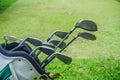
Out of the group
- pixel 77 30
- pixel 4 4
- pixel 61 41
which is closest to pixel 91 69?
pixel 61 41

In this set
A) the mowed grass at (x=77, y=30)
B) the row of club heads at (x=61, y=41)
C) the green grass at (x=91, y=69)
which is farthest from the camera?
the mowed grass at (x=77, y=30)

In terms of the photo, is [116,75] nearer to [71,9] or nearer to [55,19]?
[55,19]

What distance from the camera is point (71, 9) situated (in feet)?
39.7

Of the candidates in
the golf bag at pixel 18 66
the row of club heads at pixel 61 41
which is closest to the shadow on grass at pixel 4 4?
the row of club heads at pixel 61 41

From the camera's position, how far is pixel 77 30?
28.2 ft

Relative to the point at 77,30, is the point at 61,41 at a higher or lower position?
higher

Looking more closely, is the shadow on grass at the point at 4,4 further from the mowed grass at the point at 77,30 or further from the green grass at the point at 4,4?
the mowed grass at the point at 77,30

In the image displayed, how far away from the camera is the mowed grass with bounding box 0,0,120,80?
550cm

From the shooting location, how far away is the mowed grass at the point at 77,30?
5.50 meters

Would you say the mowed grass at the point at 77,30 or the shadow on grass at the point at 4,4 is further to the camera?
the shadow on grass at the point at 4,4

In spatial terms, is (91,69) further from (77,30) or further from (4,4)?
(4,4)

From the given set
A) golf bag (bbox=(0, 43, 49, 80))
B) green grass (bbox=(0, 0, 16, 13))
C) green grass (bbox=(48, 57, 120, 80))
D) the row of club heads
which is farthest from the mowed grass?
golf bag (bbox=(0, 43, 49, 80))

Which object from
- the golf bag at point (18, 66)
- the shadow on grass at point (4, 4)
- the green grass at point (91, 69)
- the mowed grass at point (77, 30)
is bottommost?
the shadow on grass at point (4, 4)

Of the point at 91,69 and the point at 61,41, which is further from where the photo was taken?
the point at 91,69
